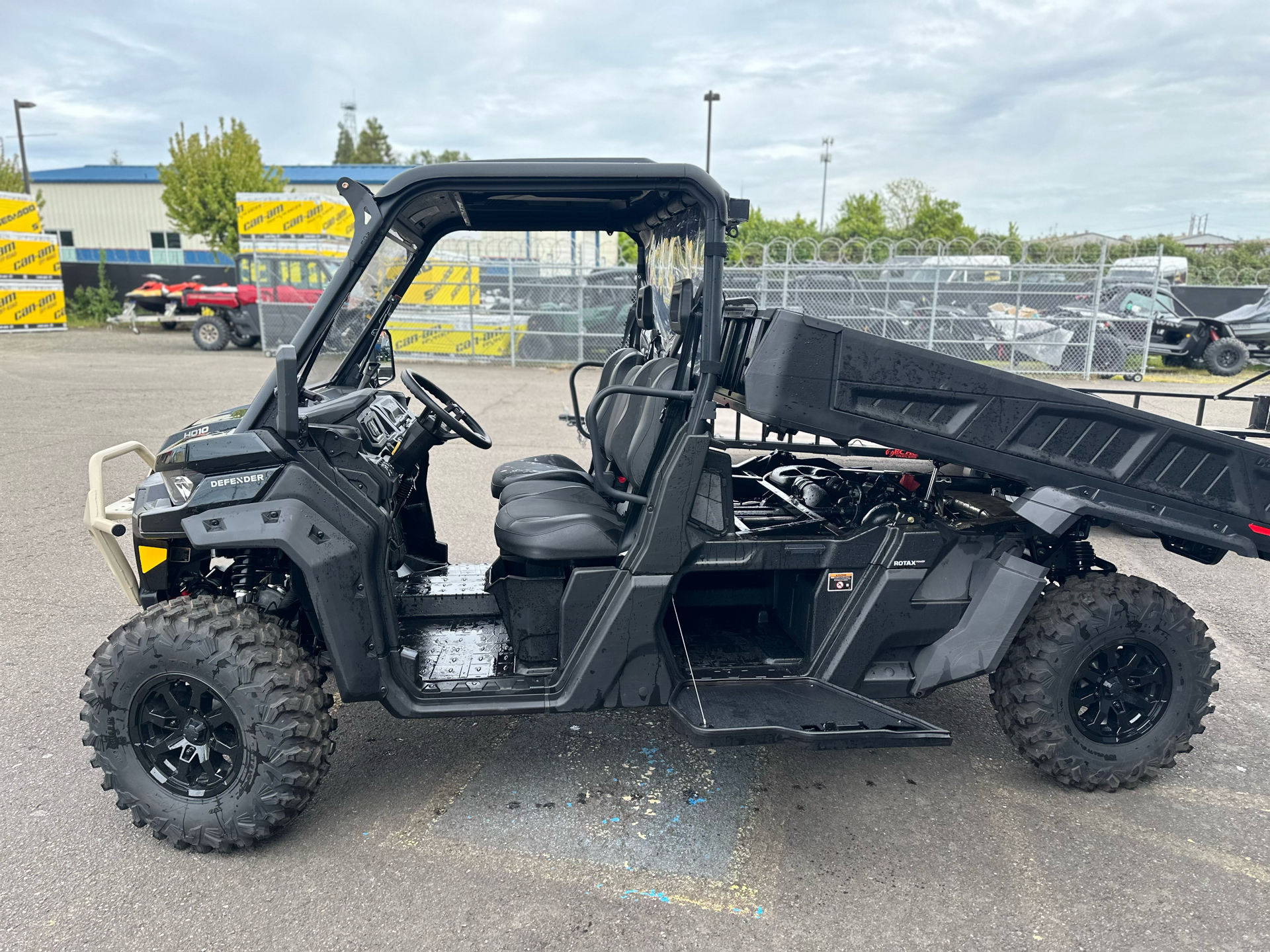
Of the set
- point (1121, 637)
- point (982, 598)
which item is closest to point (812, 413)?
point (982, 598)

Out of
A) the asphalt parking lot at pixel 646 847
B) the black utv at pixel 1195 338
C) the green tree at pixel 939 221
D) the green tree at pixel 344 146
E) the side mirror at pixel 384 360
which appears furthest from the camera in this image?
the green tree at pixel 344 146

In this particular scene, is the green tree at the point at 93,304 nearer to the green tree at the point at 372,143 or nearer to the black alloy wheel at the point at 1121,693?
the black alloy wheel at the point at 1121,693

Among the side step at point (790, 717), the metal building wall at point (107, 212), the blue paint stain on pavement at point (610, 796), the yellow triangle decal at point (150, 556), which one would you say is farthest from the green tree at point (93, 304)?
the side step at point (790, 717)

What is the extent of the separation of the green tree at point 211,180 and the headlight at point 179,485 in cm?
3197

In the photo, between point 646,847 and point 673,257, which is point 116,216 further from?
point 646,847

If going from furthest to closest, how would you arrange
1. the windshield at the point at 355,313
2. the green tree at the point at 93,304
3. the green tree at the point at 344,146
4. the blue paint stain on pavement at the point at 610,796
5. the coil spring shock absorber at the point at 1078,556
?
the green tree at the point at 344,146, the green tree at the point at 93,304, the coil spring shock absorber at the point at 1078,556, the windshield at the point at 355,313, the blue paint stain on pavement at the point at 610,796

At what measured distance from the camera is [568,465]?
14.6 feet

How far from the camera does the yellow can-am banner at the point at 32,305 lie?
22.0 m

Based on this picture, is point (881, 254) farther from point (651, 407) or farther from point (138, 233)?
point (138, 233)

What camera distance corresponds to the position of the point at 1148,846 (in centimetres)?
285

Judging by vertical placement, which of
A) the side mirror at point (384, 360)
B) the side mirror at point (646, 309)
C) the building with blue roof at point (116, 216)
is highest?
the building with blue roof at point (116, 216)

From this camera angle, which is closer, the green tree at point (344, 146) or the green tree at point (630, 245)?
the green tree at point (630, 245)

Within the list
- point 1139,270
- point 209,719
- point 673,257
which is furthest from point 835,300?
point 209,719

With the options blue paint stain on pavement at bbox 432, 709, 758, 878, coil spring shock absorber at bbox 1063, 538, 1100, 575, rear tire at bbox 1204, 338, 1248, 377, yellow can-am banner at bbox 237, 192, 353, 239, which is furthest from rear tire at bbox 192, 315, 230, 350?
rear tire at bbox 1204, 338, 1248, 377
